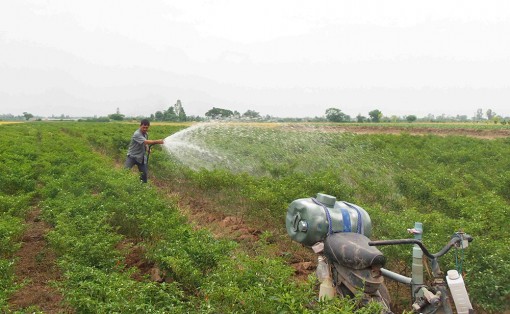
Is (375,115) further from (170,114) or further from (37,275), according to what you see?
(37,275)

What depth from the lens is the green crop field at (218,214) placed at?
3.76 meters

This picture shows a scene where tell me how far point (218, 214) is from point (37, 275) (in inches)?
154

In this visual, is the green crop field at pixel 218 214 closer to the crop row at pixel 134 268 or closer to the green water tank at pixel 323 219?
the crop row at pixel 134 268

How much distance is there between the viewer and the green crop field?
3758 millimetres

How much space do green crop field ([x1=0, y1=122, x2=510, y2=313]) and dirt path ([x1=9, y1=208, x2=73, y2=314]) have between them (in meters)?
0.16

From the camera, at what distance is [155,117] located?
65000 mm

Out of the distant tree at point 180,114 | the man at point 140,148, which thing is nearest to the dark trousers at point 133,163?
the man at point 140,148

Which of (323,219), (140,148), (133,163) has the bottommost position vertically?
(133,163)

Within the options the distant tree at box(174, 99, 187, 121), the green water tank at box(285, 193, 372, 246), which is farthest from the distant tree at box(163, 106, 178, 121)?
the green water tank at box(285, 193, 372, 246)

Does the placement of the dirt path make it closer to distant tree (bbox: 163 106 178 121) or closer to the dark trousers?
the dark trousers

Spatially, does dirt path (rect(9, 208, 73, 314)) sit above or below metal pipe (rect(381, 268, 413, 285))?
below

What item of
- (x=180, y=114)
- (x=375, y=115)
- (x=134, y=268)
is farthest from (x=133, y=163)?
(x=375, y=115)

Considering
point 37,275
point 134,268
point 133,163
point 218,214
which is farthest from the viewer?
point 133,163

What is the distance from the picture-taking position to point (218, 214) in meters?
8.80
